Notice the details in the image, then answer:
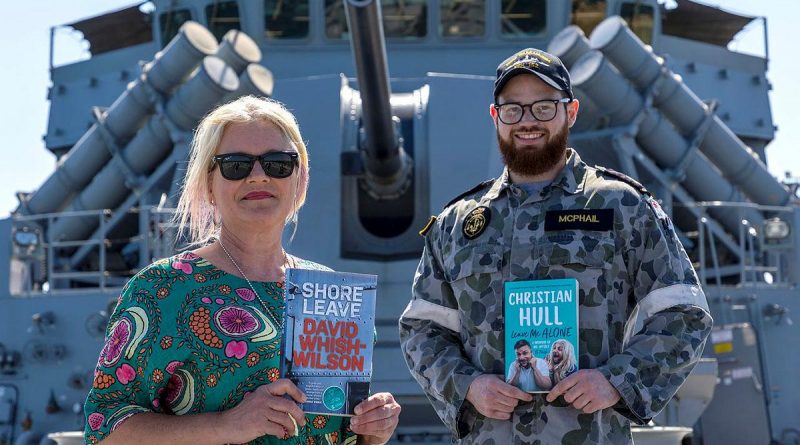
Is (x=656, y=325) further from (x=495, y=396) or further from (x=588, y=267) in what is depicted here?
(x=495, y=396)

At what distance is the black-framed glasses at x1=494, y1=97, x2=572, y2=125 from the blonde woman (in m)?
0.48

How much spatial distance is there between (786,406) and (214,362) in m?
6.60

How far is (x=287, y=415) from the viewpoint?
2.46 m

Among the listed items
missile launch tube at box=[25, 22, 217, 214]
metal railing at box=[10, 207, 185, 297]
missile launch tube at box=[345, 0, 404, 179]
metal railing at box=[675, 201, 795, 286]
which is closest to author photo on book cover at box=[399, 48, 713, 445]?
missile launch tube at box=[345, 0, 404, 179]

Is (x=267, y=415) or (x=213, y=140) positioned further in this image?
(x=213, y=140)

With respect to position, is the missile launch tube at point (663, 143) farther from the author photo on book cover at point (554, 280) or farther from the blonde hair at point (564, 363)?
the blonde hair at point (564, 363)

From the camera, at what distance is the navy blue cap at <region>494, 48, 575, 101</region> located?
2908 millimetres

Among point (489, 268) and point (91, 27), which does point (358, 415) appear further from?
point (91, 27)

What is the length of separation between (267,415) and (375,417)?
266 mm

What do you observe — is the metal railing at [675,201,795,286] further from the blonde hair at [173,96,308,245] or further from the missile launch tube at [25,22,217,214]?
the blonde hair at [173,96,308,245]

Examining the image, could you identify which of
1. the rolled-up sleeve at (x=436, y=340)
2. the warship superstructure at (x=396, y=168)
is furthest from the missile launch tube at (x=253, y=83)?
the rolled-up sleeve at (x=436, y=340)

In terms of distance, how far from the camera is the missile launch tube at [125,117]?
9.50m

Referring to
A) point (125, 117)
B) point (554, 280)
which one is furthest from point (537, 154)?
point (125, 117)

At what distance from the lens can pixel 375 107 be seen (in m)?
6.75
